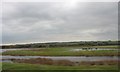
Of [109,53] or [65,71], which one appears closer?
[65,71]

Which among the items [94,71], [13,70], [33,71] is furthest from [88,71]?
[13,70]

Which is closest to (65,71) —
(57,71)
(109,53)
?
(57,71)

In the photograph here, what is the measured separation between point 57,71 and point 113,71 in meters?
6.63

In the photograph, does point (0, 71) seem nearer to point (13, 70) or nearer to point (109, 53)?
point (13, 70)

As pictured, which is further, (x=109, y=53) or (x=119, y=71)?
(x=109, y=53)

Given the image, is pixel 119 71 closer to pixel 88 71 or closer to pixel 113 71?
pixel 113 71

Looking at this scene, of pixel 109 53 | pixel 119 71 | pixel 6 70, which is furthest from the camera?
pixel 109 53

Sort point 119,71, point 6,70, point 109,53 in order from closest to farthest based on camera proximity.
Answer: point 119,71 → point 6,70 → point 109,53

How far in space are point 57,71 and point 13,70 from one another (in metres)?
5.60

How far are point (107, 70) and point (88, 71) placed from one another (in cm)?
242

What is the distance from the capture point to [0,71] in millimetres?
29469

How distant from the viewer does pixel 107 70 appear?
97.2 feet

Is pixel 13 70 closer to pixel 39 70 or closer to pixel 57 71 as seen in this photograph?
pixel 39 70

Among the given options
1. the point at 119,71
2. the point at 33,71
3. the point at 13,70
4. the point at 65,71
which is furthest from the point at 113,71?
the point at 13,70
